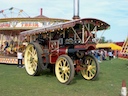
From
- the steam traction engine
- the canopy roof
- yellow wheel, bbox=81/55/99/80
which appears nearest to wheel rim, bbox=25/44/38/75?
the steam traction engine

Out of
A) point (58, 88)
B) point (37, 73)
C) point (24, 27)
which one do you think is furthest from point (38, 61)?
point (24, 27)

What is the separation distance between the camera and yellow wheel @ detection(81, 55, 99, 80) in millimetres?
9991

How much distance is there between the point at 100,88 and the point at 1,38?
1494 centimetres

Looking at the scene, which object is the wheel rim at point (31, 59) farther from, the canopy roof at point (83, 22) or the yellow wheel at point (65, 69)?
the yellow wheel at point (65, 69)

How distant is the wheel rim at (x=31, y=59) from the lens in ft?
36.2

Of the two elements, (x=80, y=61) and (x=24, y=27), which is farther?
(x=24, y=27)

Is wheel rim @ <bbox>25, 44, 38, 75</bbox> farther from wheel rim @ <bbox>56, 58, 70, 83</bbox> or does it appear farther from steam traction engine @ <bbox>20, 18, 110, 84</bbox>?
wheel rim @ <bbox>56, 58, 70, 83</bbox>

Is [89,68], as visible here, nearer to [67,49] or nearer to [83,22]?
[67,49]

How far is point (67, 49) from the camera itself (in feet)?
31.9

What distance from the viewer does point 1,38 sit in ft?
69.6

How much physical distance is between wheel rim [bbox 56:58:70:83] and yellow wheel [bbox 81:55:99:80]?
1194 millimetres

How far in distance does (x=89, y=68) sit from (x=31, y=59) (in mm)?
3001

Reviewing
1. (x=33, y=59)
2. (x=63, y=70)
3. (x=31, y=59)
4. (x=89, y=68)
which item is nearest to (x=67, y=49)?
(x=63, y=70)

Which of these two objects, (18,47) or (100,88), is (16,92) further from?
(18,47)
